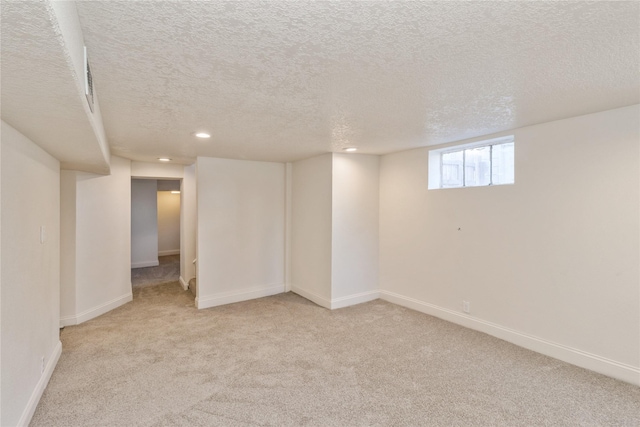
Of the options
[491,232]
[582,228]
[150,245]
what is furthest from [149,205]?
[582,228]

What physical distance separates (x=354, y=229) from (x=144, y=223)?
588 centimetres

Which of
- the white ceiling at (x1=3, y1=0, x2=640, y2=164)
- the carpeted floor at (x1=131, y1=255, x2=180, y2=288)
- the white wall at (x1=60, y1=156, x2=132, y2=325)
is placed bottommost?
the carpeted floor at (x1=131, y1=255, x2=180, y2=288)

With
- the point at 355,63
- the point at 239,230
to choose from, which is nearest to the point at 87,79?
the point at 355,63

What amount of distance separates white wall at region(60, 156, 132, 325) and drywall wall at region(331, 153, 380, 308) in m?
3.10

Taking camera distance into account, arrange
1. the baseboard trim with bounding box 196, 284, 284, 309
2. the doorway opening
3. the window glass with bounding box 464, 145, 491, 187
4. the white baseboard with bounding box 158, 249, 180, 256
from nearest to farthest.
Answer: the window glass with bounding box 464, 145, 491, 187
the baseboard trim with bounding box 196, 284, 284, 309
the doorway opening
the white baseboard with bounding box 158, 249, 180, 256

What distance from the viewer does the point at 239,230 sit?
480 centimetres

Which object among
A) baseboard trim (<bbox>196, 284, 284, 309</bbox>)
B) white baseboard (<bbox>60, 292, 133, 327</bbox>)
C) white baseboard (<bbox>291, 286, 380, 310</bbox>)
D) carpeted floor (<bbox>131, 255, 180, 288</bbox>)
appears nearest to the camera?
white baseboard (<bbox>60, 292, 133, 327</bbox>)

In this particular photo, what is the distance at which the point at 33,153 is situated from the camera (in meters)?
2.25

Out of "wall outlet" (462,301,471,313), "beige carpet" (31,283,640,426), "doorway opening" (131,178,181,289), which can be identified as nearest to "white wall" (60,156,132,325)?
"beige carpet" (31,283,640,426)

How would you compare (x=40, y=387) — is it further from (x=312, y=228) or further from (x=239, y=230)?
(x=312, y=228)

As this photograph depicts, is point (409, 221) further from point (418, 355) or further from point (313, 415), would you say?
point (313, 415)

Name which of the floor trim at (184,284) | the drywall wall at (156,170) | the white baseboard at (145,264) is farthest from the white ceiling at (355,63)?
the white baseboard at (145,264)

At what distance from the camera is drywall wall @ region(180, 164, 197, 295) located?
18.0 feet

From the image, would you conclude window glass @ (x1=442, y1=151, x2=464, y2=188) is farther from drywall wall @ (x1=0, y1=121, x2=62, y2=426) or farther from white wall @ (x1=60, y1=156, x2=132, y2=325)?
white wall @ (x1=60, y1=156, x2=132, y2=325)
